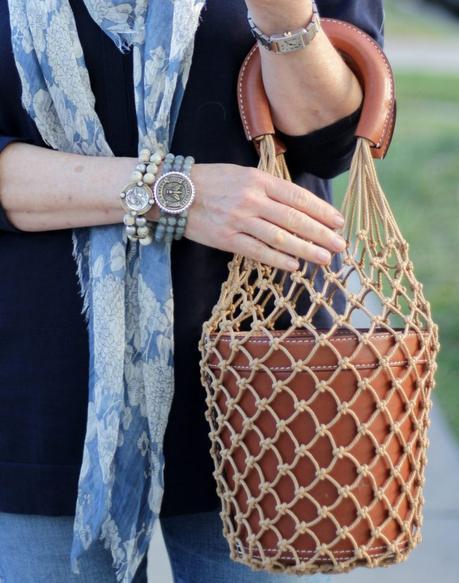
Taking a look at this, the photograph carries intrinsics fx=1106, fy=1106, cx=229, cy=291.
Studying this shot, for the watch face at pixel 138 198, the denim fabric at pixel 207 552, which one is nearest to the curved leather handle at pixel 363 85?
the watch face at pixel 138 198

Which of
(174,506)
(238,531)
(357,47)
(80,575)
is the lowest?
(80,575)

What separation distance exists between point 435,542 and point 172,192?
9.68 feet

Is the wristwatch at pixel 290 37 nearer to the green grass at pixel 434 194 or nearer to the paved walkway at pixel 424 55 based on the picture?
the green grass at pixel 434 194

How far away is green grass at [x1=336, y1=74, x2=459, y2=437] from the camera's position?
6.86 m

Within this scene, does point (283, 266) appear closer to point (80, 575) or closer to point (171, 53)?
point (171, 53)

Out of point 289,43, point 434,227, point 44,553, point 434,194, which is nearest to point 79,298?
point 44,553

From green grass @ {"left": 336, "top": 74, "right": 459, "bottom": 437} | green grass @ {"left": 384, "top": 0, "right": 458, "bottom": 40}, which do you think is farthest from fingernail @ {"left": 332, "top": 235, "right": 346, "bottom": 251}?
green grass @ {"left": 384, "top": 0, "right": 458, "bottom": 40}

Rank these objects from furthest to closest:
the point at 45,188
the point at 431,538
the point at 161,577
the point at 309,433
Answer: the point at 431,538, the point at 161,577, the point at 45,188, the point at 309,433

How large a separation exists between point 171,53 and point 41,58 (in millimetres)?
249

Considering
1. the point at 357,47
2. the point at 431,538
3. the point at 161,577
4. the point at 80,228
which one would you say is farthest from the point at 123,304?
the point at 431,538

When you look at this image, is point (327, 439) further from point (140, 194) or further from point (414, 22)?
point (414, 22)

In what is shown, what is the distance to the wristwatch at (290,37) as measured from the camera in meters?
1.84

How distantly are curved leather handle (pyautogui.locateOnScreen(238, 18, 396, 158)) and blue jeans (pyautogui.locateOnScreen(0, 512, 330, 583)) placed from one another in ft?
2.55

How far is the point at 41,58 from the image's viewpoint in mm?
2033
